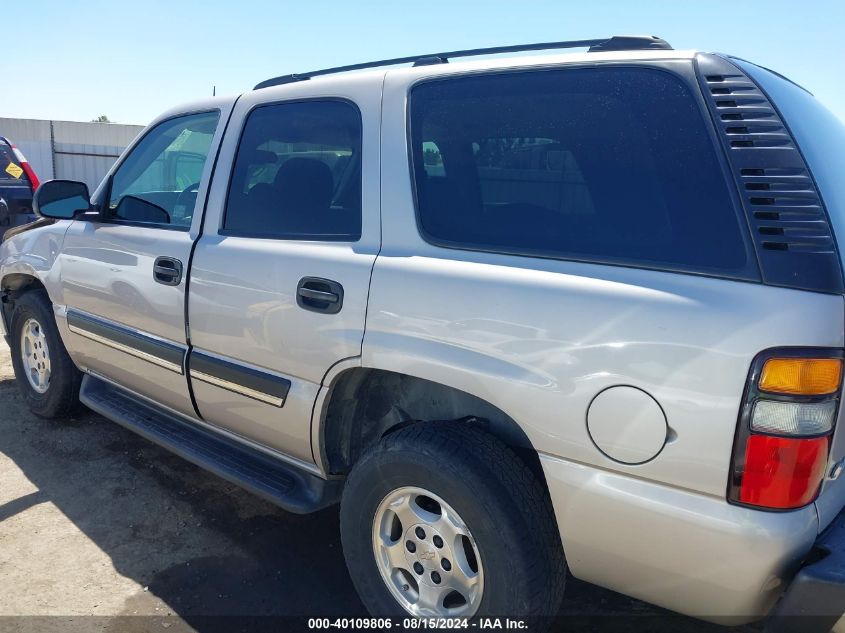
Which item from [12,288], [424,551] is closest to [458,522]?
[424,551]

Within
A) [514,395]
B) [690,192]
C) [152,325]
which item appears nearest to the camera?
[690,192]

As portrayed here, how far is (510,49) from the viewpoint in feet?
7.66

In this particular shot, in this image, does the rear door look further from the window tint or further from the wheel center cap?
the wheel center cap

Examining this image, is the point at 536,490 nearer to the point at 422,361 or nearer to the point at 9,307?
the point at 422,361

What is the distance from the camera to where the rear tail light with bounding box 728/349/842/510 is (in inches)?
62.0

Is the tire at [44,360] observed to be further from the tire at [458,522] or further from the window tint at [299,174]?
the tire at [458,522]

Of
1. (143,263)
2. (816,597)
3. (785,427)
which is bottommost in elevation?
(816,597)

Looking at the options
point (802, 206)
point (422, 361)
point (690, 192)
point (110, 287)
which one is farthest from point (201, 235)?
point (802, 206)

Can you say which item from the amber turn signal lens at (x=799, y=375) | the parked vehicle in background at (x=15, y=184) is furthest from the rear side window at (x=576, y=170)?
the parked vehicle in background at (x=15, y=184)

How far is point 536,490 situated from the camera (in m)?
2.05

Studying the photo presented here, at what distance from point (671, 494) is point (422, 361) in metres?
0.83

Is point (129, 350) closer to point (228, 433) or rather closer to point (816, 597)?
point (228, 433)

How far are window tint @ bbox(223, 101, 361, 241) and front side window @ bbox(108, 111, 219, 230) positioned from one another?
12.4 inches

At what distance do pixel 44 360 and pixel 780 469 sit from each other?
432cm
